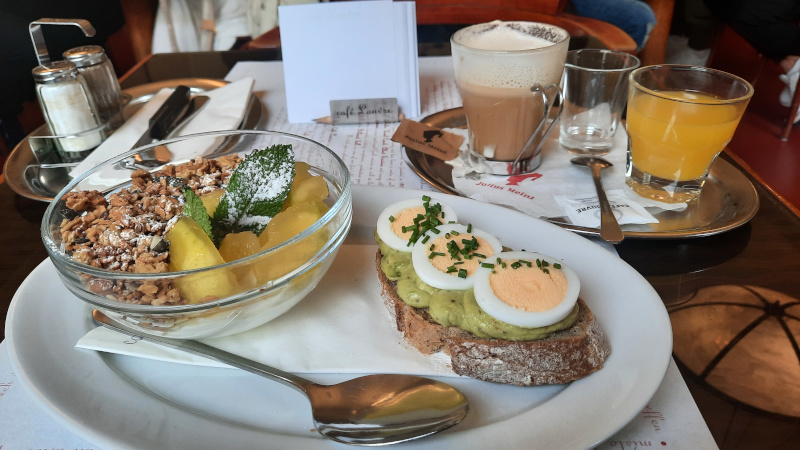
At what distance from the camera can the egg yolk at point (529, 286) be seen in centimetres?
73

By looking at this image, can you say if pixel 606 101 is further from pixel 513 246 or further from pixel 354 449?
pixel 354 449

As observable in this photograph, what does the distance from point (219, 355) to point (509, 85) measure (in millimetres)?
864

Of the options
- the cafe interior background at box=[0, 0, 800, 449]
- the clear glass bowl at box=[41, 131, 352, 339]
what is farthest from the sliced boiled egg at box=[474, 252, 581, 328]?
the cafe interior background at box=[0, 0, 800, 449]

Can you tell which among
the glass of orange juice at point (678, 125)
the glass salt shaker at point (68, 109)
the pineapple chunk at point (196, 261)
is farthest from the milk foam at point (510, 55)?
the glass salt shaker at point (68, 109)

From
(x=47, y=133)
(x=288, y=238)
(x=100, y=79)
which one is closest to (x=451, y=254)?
(x=288, y=238)

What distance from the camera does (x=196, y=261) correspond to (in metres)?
0.75

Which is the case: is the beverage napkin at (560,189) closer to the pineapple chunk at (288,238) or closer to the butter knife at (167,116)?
the pineapple chunk at (288,238)

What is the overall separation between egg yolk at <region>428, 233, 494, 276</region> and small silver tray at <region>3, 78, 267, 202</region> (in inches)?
36.6

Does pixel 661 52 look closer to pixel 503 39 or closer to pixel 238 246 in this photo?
pixel 503 39

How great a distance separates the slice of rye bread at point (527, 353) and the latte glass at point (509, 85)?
0.64 metres

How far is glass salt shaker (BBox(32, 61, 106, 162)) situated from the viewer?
1401 millimetres

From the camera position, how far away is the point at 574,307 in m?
0.75

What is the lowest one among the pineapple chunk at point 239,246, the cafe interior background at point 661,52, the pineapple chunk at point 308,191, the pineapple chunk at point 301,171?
the cafe interior background at point 661,52

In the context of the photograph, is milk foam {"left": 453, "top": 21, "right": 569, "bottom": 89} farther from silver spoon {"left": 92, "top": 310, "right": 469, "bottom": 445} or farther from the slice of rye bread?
silver spoon {"left": 92, "top": 310, "right": 469, "bottom": 445}
